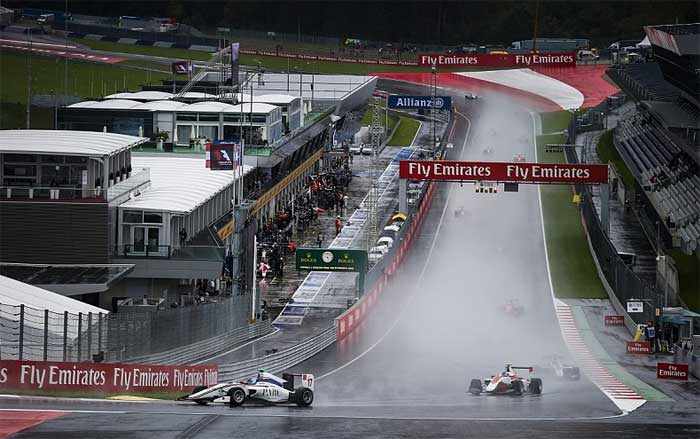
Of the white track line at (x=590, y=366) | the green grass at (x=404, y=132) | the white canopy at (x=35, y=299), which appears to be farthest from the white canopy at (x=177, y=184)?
the green grass at (x=404, y=132)

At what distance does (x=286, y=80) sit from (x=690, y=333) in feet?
246

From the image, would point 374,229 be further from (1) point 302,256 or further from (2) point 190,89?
(2) point 190,89

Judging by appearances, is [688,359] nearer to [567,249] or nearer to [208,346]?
[208,346]

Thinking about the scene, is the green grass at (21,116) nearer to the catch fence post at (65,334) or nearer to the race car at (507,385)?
the race car at (507,385)

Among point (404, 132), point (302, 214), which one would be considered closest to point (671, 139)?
A: point (302, 214)

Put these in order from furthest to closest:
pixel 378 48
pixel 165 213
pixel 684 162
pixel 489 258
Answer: pixel 378 48 → pixel 684 162 → pixel 489 258 → pixel 165 213

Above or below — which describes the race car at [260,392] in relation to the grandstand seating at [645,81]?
below

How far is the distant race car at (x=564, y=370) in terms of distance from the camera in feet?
166

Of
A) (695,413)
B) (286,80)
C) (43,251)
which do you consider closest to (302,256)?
(43,251)

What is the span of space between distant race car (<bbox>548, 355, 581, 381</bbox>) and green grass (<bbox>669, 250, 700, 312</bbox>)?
12.9m

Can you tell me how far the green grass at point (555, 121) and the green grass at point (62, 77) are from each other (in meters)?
38.7

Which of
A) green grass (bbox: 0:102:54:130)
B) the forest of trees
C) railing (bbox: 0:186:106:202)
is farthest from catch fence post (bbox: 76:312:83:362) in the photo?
the forest of trees

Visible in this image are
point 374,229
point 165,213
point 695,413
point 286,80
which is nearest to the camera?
point 695,413

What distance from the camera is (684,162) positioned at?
8700 cm
